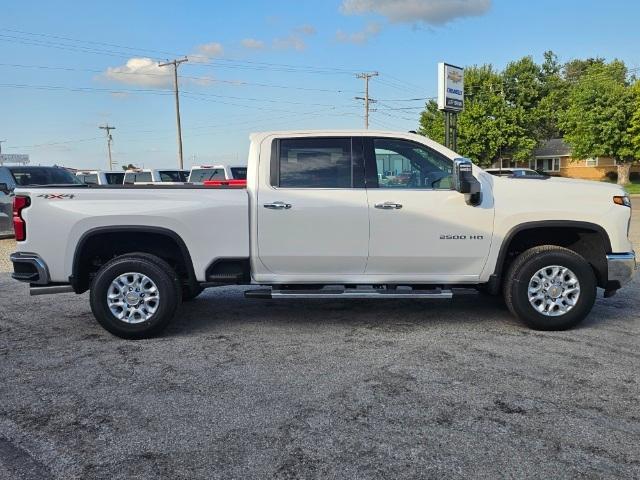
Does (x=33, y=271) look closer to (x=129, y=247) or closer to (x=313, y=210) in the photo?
(x=129, y=247)

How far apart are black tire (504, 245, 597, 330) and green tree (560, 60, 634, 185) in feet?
141

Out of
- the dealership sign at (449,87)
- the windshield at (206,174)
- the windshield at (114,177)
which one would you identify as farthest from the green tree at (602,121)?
the windshield at (114,177)

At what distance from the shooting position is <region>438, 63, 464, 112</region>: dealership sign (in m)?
21.2

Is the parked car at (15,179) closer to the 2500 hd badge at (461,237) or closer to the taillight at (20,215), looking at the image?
the taillight at (20,215)

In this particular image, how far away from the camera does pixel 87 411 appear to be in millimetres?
3836

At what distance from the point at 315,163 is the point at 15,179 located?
9948 mm

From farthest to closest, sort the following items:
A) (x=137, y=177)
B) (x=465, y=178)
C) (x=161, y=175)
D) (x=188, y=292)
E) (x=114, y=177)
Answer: (x=114, y=177) → (x=137, y=177) → (x=161, y=175) → (x=188, y=292) → (x=465, y=178)

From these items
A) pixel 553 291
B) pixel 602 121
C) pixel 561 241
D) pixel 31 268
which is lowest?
pixel 553 291

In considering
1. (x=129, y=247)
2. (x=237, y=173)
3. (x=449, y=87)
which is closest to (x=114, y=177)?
(x=237, y=173)

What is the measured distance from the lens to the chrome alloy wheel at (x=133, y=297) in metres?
5.41

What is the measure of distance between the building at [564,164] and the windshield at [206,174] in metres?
42.6

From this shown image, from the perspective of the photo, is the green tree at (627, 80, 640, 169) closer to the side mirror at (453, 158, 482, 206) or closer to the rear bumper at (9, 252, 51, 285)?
the side mirror at (453, 158, 482, 206)

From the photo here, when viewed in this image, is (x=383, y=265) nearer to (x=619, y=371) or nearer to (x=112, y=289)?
(x=619, y=371)

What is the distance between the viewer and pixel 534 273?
18.0ft
